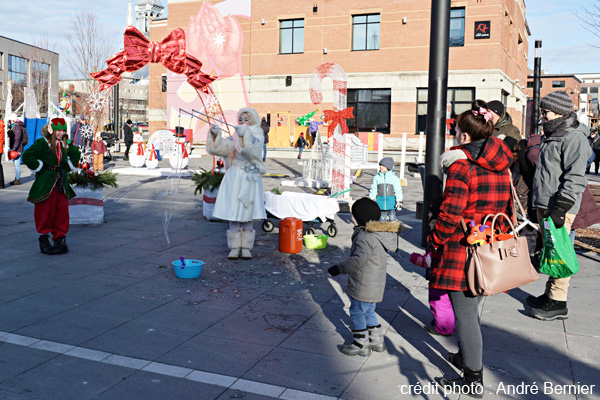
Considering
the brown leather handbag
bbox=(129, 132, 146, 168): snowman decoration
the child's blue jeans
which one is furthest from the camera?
bbox=(129, 132, 146, 168): snowman decoration

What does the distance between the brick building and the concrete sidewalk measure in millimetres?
24455

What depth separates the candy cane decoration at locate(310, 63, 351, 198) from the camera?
39.8 ft

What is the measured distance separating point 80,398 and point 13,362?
3.10ft

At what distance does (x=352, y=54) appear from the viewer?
33.5m

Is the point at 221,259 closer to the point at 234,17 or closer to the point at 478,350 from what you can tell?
the point at 478,350

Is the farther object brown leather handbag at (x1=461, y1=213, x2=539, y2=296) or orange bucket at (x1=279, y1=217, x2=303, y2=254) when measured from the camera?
orange bucket at (x1=279, y1=217, x2=303, y2=254)

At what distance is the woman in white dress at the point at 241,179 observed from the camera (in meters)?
7.53

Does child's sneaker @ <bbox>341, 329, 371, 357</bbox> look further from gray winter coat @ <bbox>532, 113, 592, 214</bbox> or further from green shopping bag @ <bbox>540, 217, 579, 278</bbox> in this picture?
gray winter coat @ <bbox>532, 113, 592, 214</bbox>

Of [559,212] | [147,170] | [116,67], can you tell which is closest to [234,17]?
[147,170]

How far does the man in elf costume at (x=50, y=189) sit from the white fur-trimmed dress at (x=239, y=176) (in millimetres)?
2316

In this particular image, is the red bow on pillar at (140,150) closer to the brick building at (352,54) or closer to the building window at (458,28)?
the brick building at (352,54)

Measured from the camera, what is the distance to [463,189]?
3846 millimetres

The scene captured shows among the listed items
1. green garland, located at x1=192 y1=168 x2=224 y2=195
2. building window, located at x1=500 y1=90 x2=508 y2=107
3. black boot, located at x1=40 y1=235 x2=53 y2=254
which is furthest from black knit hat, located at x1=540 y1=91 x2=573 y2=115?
building window, located at x1=500 y1=90 x2=508 y2=107

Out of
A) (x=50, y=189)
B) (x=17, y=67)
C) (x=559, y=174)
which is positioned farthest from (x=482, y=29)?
(x=17, y=67)
